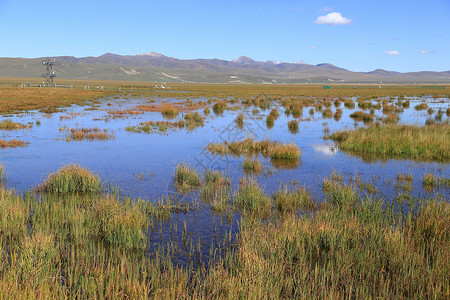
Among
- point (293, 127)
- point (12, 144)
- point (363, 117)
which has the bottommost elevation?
point (12, 144)

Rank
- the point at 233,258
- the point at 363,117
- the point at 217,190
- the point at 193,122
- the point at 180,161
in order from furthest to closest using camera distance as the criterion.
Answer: the point at 363,117, the point at 193,122, the point at 180,161, the point at 217,190, the point at 233,258

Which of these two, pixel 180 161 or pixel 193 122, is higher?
pixel 193 122

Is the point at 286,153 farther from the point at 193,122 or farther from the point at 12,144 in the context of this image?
the point at 193,122

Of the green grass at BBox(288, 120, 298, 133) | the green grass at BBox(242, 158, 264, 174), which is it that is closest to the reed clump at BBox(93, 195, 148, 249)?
the green grass at BBox(242, 158, 264, 174)

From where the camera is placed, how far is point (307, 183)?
12.3 metres

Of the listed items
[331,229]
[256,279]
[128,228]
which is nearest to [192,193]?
[128,228]

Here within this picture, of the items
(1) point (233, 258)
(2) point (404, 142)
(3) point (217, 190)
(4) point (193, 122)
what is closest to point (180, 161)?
(3) point (217, 190)

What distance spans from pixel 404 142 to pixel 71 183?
1525 cm

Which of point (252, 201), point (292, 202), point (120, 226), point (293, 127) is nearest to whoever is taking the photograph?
point (120, 226)

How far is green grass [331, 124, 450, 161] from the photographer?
16.8 meters

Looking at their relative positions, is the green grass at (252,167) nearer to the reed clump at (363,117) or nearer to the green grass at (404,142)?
the green grass at (404,142)

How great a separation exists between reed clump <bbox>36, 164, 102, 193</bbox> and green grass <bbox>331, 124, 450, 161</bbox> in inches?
513

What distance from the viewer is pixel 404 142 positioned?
58.3 ft

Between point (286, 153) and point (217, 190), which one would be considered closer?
point (217, 190)
